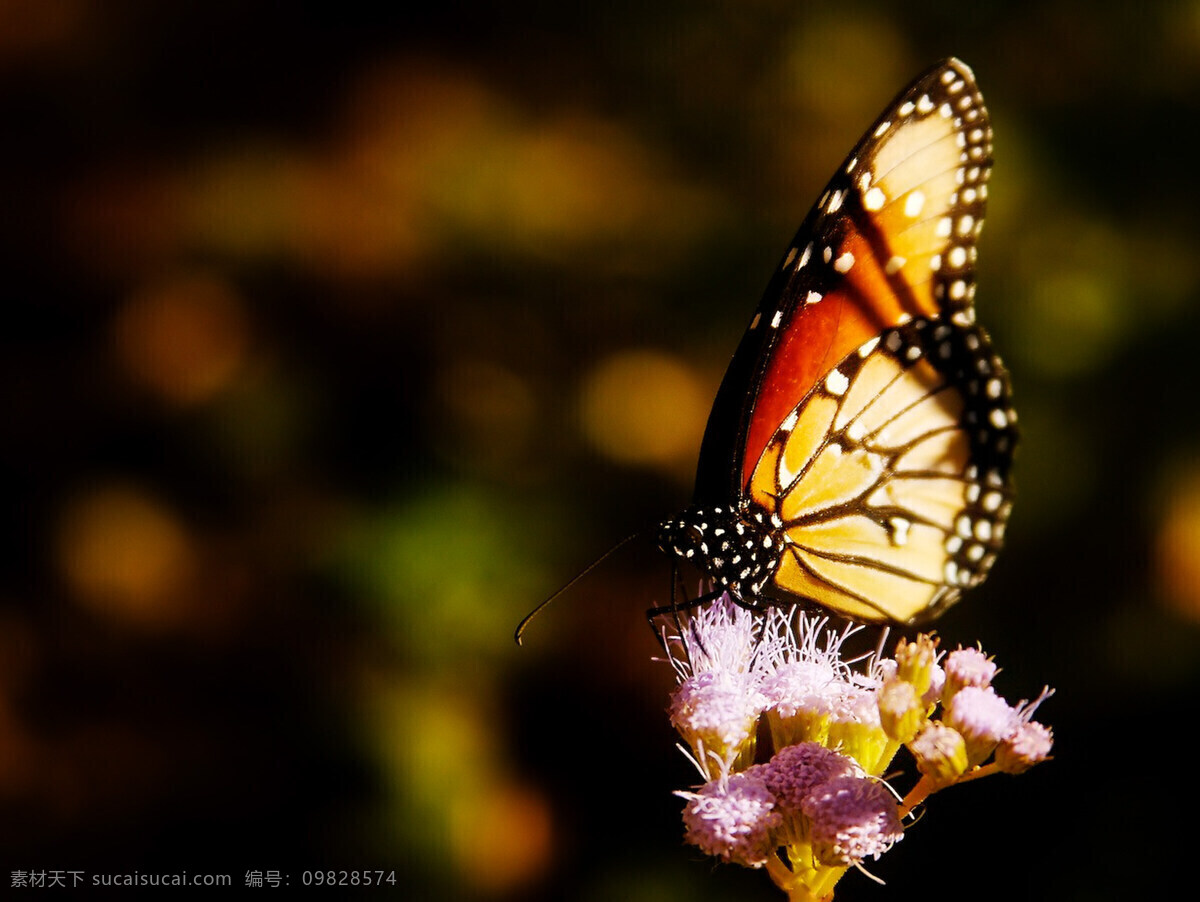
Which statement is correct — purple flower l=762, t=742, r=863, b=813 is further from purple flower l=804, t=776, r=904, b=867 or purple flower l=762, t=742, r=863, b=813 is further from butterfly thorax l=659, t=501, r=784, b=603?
butterfly thorax l=659, t=501, r=784, b=603

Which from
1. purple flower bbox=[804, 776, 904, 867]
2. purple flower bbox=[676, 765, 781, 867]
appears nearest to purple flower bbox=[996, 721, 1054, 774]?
purple flower bbox=[804, 776, 904, 867]

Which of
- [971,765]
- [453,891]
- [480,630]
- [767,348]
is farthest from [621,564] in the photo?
[971,765]

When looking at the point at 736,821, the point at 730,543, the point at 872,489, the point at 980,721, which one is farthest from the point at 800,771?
the point at 872,489

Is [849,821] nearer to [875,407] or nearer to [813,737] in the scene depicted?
[813,737]

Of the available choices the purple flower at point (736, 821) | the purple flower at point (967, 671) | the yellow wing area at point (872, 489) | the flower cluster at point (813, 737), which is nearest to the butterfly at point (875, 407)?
the yellow wing area at point (872, 489)

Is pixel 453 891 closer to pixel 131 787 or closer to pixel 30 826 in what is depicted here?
pixel 131 787

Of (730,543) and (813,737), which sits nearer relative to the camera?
(813,737)
